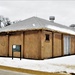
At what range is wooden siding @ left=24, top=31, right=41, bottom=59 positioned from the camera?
19.6 m

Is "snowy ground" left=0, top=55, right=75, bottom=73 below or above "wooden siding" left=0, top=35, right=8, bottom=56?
below

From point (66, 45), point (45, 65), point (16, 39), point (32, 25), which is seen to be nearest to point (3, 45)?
point (16, 39)

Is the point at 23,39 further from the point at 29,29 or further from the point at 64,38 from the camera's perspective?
the point at 64,38

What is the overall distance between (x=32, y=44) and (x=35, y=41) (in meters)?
0.51

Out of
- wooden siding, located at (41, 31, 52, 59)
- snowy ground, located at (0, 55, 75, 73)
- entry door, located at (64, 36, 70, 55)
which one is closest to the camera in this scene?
snowy ground, located at (0, 55, 75, 73)

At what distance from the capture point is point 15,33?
22.0m

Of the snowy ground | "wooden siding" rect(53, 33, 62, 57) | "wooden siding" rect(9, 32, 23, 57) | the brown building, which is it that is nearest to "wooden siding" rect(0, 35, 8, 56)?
the brown building

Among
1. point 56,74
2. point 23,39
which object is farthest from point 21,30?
point 56,74

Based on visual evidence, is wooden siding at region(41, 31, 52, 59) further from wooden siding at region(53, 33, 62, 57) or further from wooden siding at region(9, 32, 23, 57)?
wooden siding at region(9, 32, 23, 57)

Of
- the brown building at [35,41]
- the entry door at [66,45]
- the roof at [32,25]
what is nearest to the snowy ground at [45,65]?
the brown building at [35,41]

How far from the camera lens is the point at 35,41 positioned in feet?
65.0

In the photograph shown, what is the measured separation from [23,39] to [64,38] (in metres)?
6.16

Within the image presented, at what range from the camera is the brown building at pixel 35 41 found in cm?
1950

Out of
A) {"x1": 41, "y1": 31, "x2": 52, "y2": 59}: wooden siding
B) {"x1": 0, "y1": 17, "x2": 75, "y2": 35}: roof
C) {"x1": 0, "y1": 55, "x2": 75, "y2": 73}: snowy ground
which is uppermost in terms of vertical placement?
{"x1": 0, "y1": 17, "x2": 75, "y2": 35}: roof
